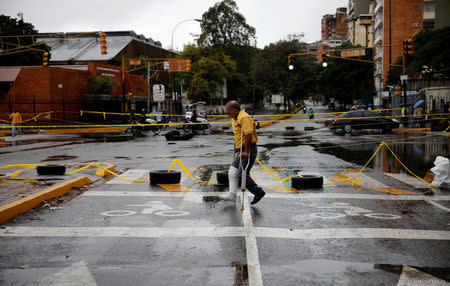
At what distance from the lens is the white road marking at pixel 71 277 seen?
421 centimetres

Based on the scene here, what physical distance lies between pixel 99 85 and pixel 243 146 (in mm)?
40964

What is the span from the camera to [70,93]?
1679 inches

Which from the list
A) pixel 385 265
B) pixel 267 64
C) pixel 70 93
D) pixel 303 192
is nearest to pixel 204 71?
pixel 267 64

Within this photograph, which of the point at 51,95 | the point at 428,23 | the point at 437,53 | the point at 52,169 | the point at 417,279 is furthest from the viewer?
the point at 428,23

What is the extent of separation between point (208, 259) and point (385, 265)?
6.23 ft

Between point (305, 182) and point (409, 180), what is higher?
point (305, 182)

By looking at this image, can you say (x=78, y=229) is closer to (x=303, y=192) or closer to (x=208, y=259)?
(x=208, y=259)

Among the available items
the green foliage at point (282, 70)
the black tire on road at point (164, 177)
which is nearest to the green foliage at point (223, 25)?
the green foliage at point (282, 70)

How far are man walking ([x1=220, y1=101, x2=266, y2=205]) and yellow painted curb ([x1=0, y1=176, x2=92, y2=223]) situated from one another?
10.5ft

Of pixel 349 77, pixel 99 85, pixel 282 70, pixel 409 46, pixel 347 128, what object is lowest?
pixel 347 128

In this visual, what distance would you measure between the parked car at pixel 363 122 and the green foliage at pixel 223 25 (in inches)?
2087

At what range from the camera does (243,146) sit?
742 centimetres

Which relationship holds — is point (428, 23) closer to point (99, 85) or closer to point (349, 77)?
point (349, 77)

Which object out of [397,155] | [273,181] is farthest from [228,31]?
[273,181]
